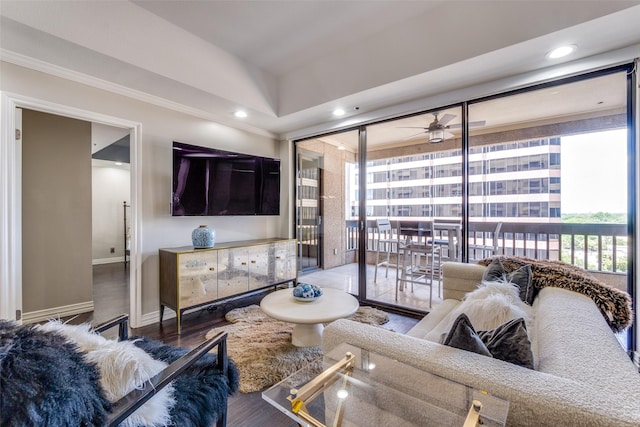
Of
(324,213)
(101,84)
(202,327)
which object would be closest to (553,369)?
(202,327)

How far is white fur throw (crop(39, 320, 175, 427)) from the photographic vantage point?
852mm

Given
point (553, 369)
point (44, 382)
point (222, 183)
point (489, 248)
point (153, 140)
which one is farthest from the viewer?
point (222, 183)

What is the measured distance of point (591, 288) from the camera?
1.58m

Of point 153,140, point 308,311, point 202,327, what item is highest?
point 153,140

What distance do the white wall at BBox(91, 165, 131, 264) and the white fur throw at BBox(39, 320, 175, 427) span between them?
578 centimetres

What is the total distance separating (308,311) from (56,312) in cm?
292

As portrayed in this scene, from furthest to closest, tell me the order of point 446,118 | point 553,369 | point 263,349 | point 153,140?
1. point 446,118
2. point 153,140
3. point 263,349
4. point 553,369

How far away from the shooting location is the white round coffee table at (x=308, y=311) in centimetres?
200

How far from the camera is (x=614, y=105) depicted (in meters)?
2.15

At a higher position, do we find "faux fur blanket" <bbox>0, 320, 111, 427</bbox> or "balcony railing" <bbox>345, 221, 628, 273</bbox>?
"balcony railing" <bbox>345, 221, 628, 273</bbox>

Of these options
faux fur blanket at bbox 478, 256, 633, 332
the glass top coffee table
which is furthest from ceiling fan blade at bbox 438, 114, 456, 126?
the glass top coffee table

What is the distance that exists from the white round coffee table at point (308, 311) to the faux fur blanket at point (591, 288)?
1.33 m

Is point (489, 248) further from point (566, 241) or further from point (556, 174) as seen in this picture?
point (556, 174)

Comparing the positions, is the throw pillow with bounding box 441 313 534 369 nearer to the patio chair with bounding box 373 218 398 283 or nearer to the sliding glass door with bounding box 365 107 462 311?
the sliding glass door with bounding box 365 107 462 311
